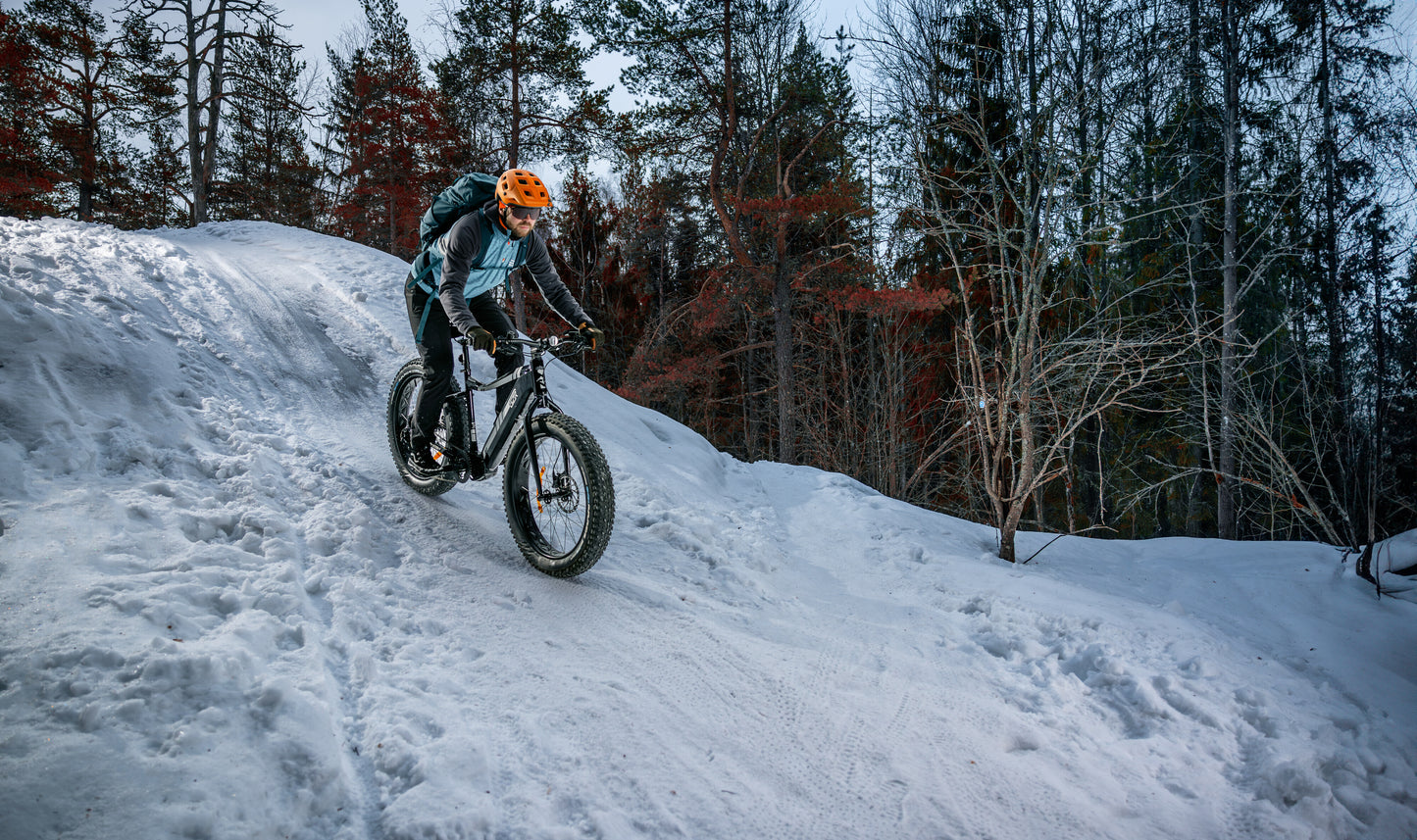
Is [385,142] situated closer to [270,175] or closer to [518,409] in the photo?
[270,175]

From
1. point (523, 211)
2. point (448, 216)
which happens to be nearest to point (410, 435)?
point (448, 216)

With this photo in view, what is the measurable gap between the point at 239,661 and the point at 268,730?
326mm

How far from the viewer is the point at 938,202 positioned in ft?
17.9

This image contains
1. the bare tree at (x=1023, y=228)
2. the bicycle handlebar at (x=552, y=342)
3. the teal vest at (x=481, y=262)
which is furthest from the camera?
the bare tree at (x=1023, y=228)

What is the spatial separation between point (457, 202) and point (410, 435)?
157 centimetres

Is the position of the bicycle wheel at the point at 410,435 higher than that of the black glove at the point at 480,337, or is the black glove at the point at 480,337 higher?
the black glove at the point at 480,337

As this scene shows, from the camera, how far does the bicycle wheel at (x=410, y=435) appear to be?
3.97 meters

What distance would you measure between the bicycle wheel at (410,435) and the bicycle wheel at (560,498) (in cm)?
56

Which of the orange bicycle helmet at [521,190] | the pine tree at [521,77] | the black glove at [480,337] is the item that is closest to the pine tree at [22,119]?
the pine tree at [521,77]

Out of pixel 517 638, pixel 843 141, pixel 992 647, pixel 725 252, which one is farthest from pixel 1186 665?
pixel 725 252

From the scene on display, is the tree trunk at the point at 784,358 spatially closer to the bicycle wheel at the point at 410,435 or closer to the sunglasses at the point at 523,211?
the bicycle wheel at the point at 410,435

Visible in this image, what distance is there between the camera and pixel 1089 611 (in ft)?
12.3

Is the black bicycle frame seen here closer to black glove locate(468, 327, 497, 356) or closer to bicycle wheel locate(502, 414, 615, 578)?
bicycle wheel locate(502, 414, 615, 578)

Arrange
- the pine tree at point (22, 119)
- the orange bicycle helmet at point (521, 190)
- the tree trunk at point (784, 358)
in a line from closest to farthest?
the orange bicycle helmet at point (521, 190) → the tree trunk at point (784, 358) → the pine tree at point (22, 119)
